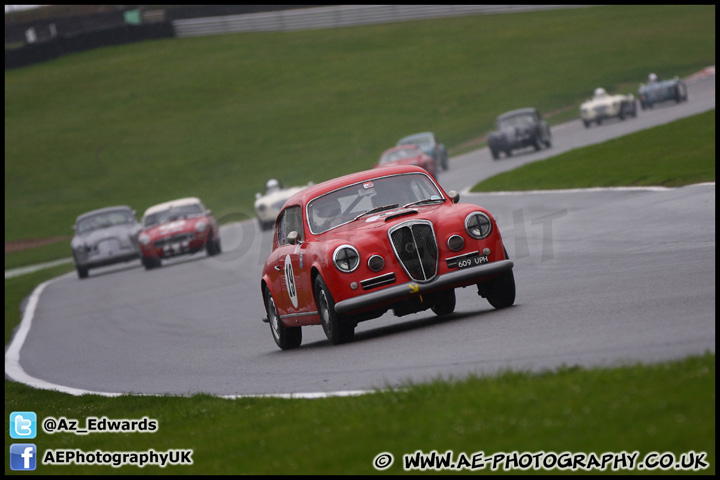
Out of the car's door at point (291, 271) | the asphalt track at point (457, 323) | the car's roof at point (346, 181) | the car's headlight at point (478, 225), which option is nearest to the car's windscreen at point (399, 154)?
the asphalt track at point (457, 323)

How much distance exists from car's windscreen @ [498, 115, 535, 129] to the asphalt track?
16205 millimetres

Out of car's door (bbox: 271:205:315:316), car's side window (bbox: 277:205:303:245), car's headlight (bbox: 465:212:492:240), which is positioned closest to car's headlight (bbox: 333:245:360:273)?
car's door (bbox: 271:205:315:316)

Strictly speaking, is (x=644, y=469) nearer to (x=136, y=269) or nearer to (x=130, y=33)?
(x=136, y=269)

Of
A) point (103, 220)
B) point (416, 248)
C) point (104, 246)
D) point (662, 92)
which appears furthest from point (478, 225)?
point (662, 92)

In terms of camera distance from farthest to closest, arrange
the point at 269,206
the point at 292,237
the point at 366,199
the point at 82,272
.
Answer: the point at 269,206, the point at 82,272, the point at 366,199, the point at 292,237

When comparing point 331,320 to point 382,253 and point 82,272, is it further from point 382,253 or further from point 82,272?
point 82,272

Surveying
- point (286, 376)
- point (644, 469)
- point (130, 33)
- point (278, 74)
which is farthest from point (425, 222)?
point (130, 33)

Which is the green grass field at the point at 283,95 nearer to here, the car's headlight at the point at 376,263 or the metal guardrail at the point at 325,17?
the metal guardrail at the point at 325,17

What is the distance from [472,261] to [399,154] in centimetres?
2807

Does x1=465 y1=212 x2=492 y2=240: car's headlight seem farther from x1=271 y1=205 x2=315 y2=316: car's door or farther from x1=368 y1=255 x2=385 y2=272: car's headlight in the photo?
x1=271 y1=205 x2=315 y2=316: car's door

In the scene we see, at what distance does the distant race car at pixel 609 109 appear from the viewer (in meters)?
44.9

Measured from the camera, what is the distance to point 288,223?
11.8 metres

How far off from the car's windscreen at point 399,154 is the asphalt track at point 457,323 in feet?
44.9

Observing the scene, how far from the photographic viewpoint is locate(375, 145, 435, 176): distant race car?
36969mm
